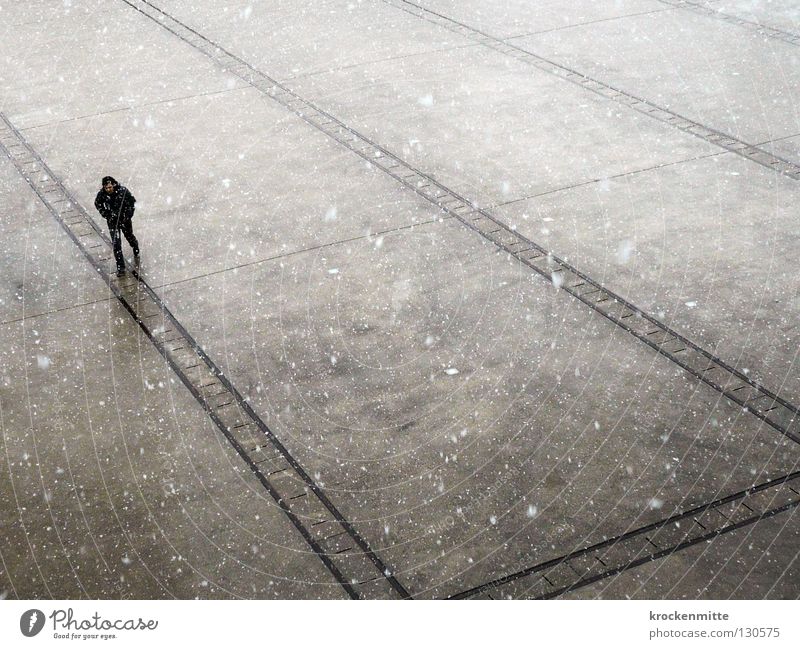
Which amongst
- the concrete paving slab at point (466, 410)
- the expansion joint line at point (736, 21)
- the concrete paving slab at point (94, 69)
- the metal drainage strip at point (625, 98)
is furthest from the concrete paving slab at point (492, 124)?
the expansion joint line at point (736, 21)

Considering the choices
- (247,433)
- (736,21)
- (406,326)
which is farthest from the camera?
(736,21)

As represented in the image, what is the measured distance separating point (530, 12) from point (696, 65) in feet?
11.3

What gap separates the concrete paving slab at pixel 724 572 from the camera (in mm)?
5512

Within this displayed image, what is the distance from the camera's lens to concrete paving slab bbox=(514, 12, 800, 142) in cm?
1180

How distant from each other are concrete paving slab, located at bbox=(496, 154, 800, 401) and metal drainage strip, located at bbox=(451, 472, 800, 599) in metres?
1.16

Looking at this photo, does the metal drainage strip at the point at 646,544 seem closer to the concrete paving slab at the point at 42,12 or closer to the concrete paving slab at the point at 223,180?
the concrete paving slab at the point at 223,180

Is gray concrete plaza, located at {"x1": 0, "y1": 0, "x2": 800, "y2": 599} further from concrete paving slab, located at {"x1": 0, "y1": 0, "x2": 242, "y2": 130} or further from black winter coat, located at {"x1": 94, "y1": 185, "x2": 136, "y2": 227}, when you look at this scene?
black winter coat, located at {"x1": 94, "y1": 185, "x2": 136, "y2": 227}

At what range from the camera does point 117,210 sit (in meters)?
8.61

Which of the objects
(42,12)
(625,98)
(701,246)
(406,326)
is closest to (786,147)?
(625,98)

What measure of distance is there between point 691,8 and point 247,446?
39.1 feet

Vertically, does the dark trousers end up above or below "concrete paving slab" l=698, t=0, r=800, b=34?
below

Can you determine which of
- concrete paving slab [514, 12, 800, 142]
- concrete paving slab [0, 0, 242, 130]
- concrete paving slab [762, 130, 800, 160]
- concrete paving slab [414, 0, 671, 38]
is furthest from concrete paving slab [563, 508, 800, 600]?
concrete paving slab [414, 0, 671, 38]

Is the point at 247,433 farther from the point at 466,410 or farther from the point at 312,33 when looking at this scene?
the point at 312,33

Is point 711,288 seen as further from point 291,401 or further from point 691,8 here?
point 691,8
